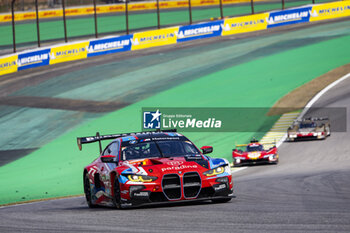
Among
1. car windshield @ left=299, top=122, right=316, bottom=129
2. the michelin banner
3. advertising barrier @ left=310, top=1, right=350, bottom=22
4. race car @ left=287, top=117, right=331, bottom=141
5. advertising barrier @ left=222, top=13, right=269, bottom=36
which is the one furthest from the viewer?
advertising barrier @ left=310, top=1, right=350, bottom=22

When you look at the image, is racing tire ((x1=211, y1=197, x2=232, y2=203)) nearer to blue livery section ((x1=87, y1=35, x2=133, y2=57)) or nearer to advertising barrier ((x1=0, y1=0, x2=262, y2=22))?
blue livery section ((x1=87, y1=35, x2=133, y2=57))

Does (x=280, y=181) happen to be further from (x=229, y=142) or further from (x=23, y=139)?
(x=23, y=139)

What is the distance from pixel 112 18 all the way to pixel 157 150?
64778 mm

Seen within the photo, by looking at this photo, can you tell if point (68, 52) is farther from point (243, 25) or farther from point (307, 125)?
point (307, 125)

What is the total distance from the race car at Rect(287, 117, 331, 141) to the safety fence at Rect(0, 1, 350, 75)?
24250mm

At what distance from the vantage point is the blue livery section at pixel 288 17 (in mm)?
54156

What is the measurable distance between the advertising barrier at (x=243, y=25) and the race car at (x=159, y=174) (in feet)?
136

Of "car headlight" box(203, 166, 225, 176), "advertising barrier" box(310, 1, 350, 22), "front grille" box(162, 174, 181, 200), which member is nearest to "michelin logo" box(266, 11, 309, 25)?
"advertising barrier" box(310, 1, 350, 22)

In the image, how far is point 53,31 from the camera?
68.7 metres

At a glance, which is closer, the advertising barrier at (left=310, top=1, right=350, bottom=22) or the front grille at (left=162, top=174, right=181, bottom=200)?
the front grille at (left=162, top=174, right=181, bottom=200)

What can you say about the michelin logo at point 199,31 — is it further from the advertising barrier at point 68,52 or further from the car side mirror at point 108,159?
the car side mirror at point 108,159

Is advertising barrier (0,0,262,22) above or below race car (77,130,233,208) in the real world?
above

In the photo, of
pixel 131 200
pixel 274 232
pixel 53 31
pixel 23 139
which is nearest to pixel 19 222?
pixel 131 200

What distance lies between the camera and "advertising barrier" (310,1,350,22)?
5406 cm
